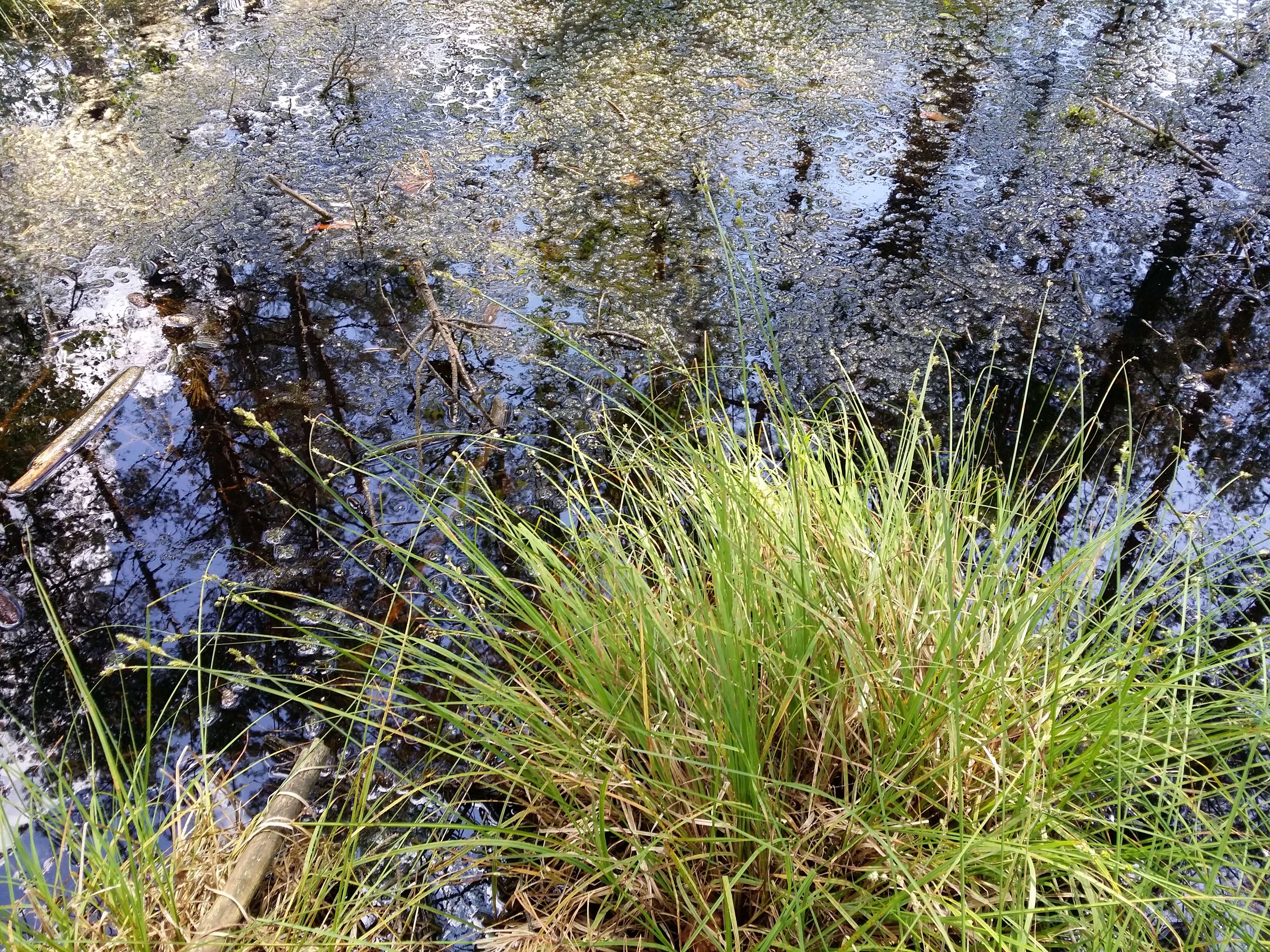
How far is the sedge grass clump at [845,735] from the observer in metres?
1.01

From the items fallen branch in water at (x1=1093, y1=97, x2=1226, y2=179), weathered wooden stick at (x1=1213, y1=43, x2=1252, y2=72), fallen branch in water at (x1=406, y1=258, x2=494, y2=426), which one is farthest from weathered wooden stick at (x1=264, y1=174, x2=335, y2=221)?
weathered wooden stick at (x1=1213, y1=43, x2=1252, y2=72)

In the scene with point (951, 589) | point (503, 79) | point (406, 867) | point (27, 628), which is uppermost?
point (503, 79)

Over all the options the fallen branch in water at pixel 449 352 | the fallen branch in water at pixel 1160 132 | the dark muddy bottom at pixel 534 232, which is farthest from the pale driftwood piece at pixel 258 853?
the fallen branch in water at pixel 1160 132

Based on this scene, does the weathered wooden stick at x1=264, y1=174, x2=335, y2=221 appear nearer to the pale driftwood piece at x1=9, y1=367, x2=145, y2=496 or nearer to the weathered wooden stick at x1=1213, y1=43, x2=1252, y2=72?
the pale driftwood piece at x1=9, y1=367, x2=145, y2=496

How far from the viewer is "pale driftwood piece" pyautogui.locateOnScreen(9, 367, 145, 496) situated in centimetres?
182

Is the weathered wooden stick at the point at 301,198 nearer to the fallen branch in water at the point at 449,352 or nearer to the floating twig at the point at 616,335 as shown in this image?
the fallen branch in water at the point at 449,352

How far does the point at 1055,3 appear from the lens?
3.58 m

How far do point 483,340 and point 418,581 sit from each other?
0.73m

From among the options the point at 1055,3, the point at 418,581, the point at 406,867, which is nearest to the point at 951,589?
the point at 406,867

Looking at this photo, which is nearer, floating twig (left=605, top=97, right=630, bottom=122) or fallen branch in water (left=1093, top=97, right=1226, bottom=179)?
fallen branch in water (left=1093, top=97, right=1226, bottom=179)

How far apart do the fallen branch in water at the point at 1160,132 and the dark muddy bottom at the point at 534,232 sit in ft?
0.10

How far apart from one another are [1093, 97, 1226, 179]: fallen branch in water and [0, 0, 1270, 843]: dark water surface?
41mm

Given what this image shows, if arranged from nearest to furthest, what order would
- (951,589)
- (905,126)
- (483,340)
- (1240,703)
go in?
1. (951,589)
2. (1240,703)
3. (483,340)
4. (905,126)

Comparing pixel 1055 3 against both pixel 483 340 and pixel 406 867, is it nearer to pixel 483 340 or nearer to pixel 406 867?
pixel 483 340
